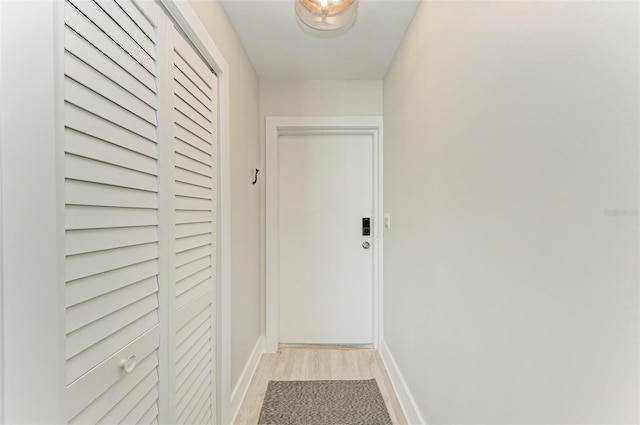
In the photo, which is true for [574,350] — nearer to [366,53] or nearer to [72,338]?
[72,338]

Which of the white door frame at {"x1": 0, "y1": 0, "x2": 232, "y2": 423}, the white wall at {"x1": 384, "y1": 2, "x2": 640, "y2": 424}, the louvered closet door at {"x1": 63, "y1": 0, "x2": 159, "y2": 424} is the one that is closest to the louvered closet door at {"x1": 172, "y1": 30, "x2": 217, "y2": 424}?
the louvered closet door at {"x1": 63, "y1": 0, "x2": 159, "y2": 424}

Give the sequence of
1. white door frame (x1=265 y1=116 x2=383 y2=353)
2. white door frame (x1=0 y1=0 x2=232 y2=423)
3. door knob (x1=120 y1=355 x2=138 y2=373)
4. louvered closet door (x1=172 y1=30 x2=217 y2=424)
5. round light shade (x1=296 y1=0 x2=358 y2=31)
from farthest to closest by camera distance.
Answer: white door frame (x1=265 y1=116 x2=383 y2=353) → round light shade (x1=296 y1=0 x2=358 y2=31) → louvered closet door (x1=172 y1=30 x2=217 y2=424) → door knob (x1=120 y1=355 x2=138 y2=373) → white door frame (x1=0 y1=0 x2=232 y2=423)

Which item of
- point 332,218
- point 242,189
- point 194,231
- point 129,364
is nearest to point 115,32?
A: point 194,231

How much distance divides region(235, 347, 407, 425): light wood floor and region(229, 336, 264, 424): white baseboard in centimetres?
4

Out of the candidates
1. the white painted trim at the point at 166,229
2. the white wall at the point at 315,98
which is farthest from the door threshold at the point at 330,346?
the white painted trim at the point at 166,229

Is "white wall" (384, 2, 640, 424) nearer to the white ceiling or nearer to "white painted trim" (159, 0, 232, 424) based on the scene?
the white ceiling

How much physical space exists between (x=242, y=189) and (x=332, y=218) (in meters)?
0.87

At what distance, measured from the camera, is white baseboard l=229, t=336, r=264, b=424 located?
1.62 meters

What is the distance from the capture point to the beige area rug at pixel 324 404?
163cm

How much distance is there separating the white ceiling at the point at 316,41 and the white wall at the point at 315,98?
56 millimetres

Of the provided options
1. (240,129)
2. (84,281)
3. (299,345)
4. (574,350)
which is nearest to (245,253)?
(240,129)

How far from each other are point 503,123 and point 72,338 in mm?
1186

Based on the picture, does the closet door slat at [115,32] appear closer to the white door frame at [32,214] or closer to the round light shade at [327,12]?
the white door frame at [32,214]

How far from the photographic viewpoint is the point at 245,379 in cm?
184
